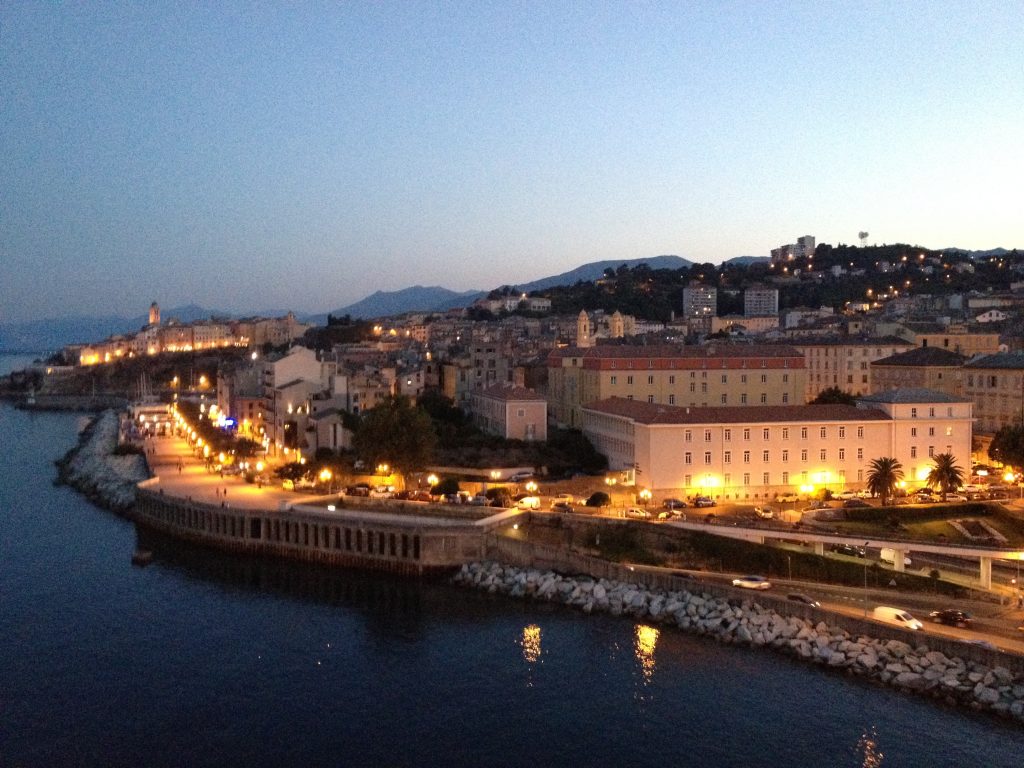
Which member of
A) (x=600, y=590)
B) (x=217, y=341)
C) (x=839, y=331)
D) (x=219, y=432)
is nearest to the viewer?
(x=600, y=590)

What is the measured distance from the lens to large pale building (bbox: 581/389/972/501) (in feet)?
93.7

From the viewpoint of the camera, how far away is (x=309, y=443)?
3844 centimetres

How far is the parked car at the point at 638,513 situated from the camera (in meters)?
26.0

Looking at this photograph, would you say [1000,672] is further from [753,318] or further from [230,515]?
[753,318]

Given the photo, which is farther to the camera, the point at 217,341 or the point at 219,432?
the point at 217,341

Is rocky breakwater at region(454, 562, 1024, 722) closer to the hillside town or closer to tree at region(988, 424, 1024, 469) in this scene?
the hillside town

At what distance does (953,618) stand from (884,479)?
30.5 feet

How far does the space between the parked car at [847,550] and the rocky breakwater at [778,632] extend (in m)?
3.97

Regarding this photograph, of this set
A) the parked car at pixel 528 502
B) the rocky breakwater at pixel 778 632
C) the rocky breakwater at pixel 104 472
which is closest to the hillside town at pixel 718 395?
the parked car at pixel 528 502

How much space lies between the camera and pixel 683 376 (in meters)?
38.5

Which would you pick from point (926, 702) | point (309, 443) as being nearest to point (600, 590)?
point (926, 702)

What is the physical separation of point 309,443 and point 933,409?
71.8ft

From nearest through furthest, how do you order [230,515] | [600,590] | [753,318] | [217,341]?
1. [600,590]
2. [230,515]
3. [753,318]
4. [217,341]

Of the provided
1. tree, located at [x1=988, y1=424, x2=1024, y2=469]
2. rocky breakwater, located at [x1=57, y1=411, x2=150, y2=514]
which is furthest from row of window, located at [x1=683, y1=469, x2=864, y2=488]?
rocky breakwater, located at [x1=57, y1=411, x2=150, y2=514]
